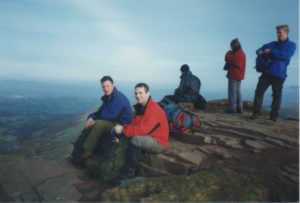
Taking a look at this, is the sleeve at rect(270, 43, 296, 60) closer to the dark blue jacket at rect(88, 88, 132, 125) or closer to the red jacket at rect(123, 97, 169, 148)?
the red jacket at rect(123, 97, 169, 148)

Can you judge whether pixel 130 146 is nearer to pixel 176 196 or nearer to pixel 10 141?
pixel 176 196

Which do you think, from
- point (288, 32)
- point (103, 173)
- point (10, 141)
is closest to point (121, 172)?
point (103, 173)

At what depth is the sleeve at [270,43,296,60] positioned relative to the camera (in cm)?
1267

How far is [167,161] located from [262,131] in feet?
15.6

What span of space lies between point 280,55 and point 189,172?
713 cm

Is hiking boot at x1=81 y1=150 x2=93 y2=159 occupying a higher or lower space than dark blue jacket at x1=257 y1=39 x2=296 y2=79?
lower

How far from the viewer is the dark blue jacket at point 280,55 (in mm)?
12711

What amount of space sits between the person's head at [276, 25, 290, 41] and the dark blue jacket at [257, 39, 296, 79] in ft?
0.74

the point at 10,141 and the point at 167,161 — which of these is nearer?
the point at 167,161

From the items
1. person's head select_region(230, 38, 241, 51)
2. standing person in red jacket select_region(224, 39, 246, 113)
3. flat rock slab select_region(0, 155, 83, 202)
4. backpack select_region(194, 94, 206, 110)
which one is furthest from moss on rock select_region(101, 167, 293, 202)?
backpack select_region(194, 94, 206, 110)

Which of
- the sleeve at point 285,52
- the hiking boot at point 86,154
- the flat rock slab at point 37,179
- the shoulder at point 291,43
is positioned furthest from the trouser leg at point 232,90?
the flat rock slab at point 37,179

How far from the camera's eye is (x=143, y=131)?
9766 millimetres

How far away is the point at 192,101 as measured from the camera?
20.0 metres

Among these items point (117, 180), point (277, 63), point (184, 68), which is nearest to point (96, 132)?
point (117, 180)
